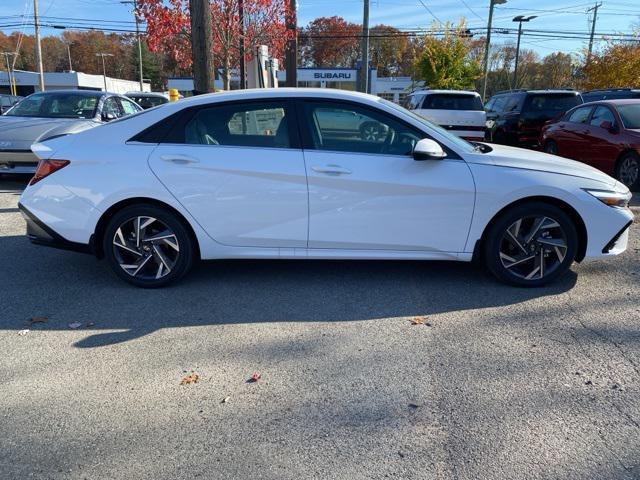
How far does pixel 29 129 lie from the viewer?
8.84 m

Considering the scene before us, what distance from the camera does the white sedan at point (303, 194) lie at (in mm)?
4297

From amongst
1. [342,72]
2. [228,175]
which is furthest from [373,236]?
[342,72]

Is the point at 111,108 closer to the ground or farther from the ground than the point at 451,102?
Result: closer to the ground

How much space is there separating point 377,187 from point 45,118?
7.55m

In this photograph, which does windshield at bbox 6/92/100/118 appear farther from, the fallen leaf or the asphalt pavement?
the fallen leaf

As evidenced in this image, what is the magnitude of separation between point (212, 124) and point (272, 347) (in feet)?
6.69

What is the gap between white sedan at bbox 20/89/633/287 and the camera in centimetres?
430

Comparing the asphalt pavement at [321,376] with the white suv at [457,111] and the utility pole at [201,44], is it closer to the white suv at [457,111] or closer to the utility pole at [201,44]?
the utility pole at [201,44]

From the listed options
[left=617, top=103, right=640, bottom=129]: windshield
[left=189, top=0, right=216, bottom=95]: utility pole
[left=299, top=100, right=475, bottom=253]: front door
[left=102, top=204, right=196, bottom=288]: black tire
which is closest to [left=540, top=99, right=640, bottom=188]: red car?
[left=617, top=103, right=640, bottom=129]: windshield

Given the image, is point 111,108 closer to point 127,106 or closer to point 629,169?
point 127,106

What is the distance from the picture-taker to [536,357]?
3371mm

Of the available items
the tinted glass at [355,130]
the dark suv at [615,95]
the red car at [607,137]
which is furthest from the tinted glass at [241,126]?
the dark suv at [615,95]

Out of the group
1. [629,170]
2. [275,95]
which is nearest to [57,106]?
[275,95]

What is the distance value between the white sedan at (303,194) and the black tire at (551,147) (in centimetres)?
703
